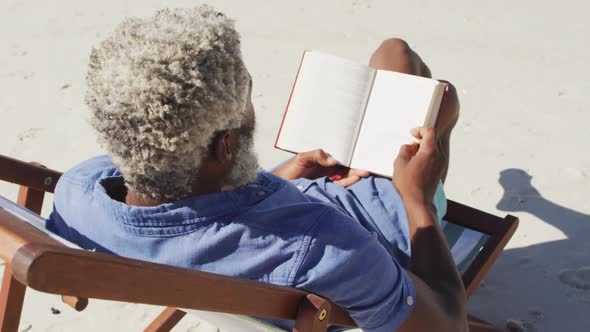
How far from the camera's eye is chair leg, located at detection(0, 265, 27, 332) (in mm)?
2080

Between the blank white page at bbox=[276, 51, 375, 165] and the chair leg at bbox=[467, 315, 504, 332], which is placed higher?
the blank white page at bbox=[276, 51, 375, 165]

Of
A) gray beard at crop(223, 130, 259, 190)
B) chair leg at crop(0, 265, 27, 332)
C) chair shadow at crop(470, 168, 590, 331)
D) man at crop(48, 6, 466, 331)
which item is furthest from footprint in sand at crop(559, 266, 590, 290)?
chair leg at crop(0, 265, 27, 332)

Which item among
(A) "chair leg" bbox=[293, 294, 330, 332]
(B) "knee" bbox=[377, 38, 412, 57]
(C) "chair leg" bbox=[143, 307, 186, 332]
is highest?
(B) "knee" bbox=[377, 38, 412, 57]

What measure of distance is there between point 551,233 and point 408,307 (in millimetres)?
1834

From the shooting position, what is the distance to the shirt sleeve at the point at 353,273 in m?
1.71

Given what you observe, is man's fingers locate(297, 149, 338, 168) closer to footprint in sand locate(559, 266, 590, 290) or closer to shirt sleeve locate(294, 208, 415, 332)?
shirt sleeve locate(294, 208, 415, 332)

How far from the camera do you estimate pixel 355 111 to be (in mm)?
2746

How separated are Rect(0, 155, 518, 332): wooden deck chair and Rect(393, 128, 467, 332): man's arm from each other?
0.65ft

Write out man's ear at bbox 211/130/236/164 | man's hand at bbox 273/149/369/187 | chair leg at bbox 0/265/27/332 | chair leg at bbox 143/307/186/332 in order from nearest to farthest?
man's ear at bbox 211/130/236/164 → chair leg at bbox 0/265/27/332 → man's hand at bbox 273/149/369/187 → chair leg at bbox 143/307/186/332

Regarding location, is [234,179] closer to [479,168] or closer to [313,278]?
[313,278]

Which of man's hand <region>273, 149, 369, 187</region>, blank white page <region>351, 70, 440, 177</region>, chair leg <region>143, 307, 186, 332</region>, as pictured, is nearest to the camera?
blank white page <region>351, 70, 440, 177</region>

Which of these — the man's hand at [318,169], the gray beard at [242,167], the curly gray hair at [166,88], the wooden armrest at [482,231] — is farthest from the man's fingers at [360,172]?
the curly gray hair at [166,88]

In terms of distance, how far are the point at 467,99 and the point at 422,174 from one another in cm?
243

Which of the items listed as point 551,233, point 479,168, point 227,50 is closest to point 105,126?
point 227,50
